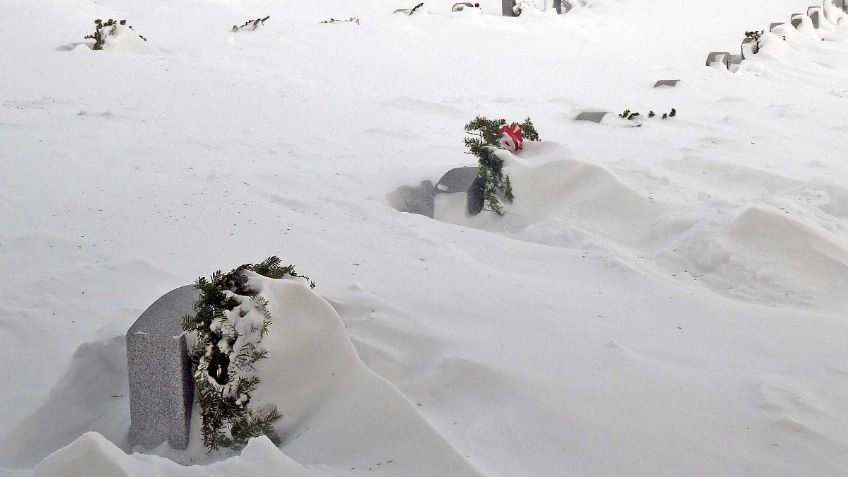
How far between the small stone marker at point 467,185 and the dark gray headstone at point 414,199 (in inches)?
4.1

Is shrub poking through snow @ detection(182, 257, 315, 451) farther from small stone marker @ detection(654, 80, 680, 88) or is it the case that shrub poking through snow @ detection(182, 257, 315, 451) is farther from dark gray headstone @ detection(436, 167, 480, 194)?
small stone marker @ detection(654, 80, 680, 88)

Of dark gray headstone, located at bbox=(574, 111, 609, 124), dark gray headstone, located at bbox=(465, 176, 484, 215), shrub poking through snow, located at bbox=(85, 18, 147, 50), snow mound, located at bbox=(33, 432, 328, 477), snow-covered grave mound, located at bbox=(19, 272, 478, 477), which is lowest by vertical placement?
dark gray headstone, located at bbox=(574, 111, 609, 124)

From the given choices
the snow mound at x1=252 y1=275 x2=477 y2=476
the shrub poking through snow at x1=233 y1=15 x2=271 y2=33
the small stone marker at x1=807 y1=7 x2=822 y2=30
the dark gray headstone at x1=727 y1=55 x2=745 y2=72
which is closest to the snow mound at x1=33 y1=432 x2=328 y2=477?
the snow mound at x1=252 y1=275 x2=477 y2=476

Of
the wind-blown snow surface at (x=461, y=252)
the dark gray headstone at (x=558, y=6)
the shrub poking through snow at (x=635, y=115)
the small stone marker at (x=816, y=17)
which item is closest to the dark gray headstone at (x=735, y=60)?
the wind-blown snow surface at (x=461, y=252)

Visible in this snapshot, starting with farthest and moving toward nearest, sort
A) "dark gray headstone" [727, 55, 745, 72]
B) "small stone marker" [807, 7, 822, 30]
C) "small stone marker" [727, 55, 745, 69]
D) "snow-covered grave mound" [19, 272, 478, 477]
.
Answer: "small stone marker" [807, 7, 822, 30] < "dark gray headstone" [727, 55, 745, 72] < "small stone marker" [727, 55, 745, 69] < "snow-covered grave mound" [19, 272, 478, 477]

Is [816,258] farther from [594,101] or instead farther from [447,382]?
[594,101]

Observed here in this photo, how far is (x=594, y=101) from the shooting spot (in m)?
9.31

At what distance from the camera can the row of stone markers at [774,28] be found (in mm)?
11531

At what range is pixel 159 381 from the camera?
278cm

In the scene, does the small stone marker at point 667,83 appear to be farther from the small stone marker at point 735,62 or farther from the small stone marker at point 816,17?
the small stone marker at point 816,17

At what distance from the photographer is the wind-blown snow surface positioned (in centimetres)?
285

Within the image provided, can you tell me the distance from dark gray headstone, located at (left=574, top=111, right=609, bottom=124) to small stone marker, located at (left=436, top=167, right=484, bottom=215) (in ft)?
9.76

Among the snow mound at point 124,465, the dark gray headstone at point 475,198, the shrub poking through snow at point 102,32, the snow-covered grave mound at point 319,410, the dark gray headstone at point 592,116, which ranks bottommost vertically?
the dark gray headstone at point 592,116

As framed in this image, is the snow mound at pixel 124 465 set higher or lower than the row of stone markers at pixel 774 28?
higher
